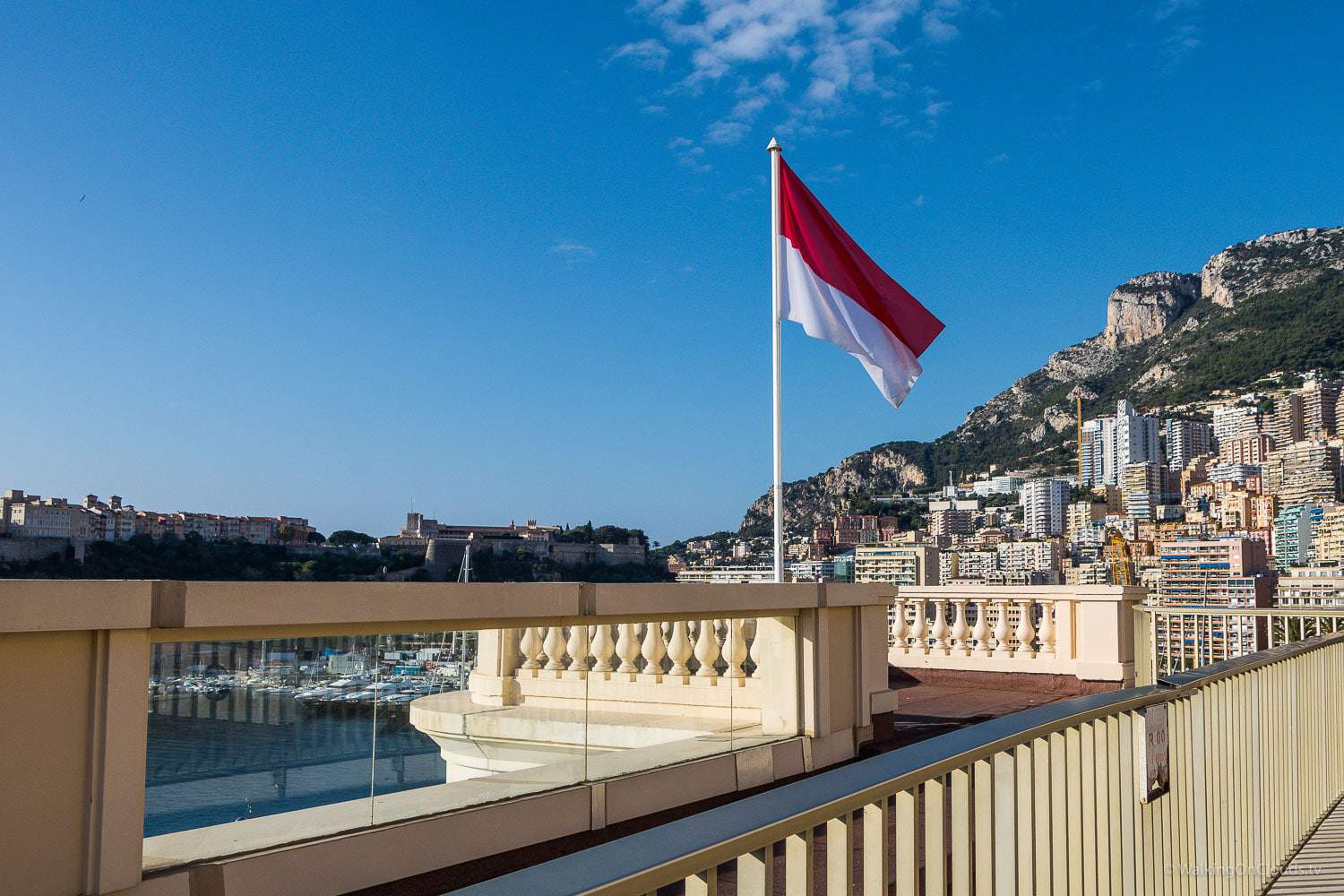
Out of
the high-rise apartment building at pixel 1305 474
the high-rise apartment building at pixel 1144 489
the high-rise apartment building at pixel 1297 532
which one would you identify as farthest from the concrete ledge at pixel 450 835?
the high-rise apartment building at pixel 1144 489

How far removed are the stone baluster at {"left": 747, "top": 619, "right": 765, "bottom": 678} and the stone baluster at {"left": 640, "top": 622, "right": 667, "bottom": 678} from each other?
2.28ft

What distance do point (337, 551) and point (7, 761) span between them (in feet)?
175

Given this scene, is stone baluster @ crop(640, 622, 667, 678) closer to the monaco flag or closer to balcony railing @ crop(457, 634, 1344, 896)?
balcony railing @ crop(457, 634, 1344, 896)

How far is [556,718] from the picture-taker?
4.94m

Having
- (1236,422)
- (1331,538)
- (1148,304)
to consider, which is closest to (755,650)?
(1331,538)

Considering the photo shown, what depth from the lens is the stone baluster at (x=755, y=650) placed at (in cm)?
665

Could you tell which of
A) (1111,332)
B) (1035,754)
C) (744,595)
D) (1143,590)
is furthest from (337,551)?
(1111,332)

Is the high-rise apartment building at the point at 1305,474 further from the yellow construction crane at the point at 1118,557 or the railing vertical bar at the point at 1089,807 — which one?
the railing vertical bar at the point at 1089,807

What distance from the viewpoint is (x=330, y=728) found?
3.89m

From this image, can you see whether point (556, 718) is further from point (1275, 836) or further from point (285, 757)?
point (1275, 836)

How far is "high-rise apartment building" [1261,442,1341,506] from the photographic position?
3981 inches

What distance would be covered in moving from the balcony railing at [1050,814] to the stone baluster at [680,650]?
5.01ft

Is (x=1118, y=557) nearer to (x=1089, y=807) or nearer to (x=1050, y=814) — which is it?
(x=1089, y=807)

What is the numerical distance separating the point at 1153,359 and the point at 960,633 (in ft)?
394
